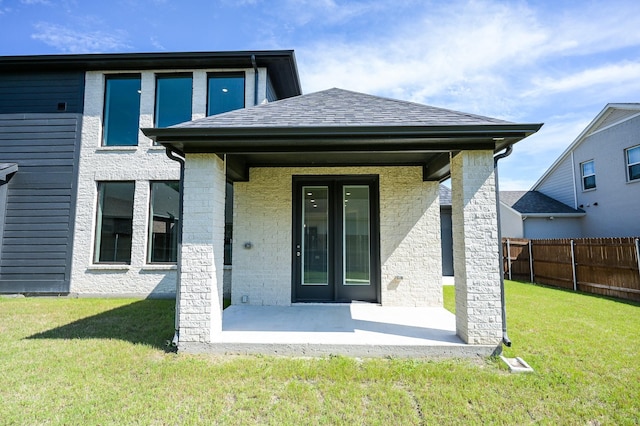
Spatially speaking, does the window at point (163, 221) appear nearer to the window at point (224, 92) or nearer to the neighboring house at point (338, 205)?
the window at point (224, 92)

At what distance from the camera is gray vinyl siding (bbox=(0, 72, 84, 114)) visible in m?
7.84

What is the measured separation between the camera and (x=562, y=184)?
46.2ft

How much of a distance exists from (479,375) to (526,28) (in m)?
6.86

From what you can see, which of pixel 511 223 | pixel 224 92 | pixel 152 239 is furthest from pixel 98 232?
pixel 511 223

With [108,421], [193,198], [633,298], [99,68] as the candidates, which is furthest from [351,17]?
[633,298]

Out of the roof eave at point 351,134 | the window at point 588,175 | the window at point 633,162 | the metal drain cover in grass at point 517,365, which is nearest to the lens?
the metal drain cover in grass at point 517,365

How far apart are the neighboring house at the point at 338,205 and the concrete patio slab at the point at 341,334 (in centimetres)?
27

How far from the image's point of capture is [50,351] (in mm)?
3721

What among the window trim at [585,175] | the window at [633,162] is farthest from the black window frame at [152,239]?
the window trim at [585,175]

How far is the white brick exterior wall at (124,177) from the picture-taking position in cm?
736

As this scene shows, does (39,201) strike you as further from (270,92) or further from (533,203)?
(533,203)

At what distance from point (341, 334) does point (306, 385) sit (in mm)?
1220

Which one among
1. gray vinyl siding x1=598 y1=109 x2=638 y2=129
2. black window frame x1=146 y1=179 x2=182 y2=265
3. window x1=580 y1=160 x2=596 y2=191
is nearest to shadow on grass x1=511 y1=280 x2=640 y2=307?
window x1=580 y1=160 x2=596 y2=191

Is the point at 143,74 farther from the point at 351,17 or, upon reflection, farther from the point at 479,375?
the point at 479,375
